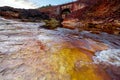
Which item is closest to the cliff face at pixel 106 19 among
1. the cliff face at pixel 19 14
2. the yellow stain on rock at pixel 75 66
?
the yellow stain on rock at pixel 75 66

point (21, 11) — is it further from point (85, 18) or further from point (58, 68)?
point (58, 68)

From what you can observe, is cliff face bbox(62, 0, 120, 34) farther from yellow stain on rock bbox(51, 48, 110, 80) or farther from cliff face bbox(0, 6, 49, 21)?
cliff face bbox(0, 6, 49, 21)

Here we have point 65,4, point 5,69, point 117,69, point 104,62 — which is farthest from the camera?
point 65,4

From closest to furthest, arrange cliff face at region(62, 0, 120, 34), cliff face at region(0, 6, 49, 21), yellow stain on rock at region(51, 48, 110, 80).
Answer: yellow stain on rock at region(51, 48, 110, 80)
cliff face at region(62, 0, 120, 34)
cliff face at region(0, 6, 49, 21)

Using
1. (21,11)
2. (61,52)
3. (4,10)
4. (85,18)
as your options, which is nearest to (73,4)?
(21,11)

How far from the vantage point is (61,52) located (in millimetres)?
4211

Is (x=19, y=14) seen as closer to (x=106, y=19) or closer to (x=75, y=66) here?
(x=106, y=19)

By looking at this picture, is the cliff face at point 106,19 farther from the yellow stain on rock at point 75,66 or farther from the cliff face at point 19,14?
the cliff face at point 19,14

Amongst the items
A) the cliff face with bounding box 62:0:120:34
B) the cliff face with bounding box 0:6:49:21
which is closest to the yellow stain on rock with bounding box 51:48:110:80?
the cliff face with bounding box 62:0:120:34

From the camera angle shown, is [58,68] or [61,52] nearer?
[58,68]

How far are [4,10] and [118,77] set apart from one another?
34.8m

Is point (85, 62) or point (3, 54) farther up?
point (3, 54)

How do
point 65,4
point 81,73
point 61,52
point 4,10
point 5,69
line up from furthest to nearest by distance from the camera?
point 65,4
point 4,10
point 61,52
point 81,73
point 5,69

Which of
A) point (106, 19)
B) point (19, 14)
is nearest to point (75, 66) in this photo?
point (106, 19)
